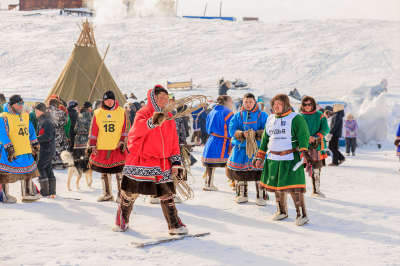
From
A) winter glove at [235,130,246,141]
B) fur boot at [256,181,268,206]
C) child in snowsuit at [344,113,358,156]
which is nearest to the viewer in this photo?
winter glove at [235,130,246,141]

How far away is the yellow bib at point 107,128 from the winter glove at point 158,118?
6.59 ft

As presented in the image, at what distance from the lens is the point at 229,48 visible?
127ft


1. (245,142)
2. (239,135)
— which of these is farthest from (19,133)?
(245,142)

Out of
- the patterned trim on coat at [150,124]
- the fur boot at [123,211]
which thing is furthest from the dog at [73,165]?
the patterned trim on coat at [150,124]

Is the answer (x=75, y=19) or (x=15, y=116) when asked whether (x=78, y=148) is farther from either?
(x=75, y=19)

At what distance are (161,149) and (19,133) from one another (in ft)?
8.41

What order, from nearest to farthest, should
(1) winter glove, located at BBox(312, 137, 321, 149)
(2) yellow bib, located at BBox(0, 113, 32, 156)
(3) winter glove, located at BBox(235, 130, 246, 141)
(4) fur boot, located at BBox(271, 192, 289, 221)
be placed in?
(4) fur boot, located at BBox(271, 192, 289, 221) → (2) yellow bib, located at BBox(0, 113, 32, 156) → (3) winter glove, located at BBox(235, 130, 246, 141) → (1) winter glove, located at BBox(312, 137, 321, 149)

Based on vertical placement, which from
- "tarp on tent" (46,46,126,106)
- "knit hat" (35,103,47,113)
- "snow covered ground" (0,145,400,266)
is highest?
"tarp on tent" (46,46,126,106)

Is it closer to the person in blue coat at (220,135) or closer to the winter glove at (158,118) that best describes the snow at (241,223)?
the person in blue coat at (220,135)

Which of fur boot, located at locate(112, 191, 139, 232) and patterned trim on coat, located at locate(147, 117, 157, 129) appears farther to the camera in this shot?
fur boot, located at locate(112, 191, 139, 232)

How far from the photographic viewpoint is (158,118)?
3986 mm

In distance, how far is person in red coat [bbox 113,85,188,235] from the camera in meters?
4.14

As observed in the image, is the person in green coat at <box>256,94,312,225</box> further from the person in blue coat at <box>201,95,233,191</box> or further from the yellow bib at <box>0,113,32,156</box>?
the yellow bib at <box>0,113,32,156</box>

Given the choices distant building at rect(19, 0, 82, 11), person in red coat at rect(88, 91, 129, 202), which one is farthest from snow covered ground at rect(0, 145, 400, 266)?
distant building at rect(19, 0, 82, 11)
